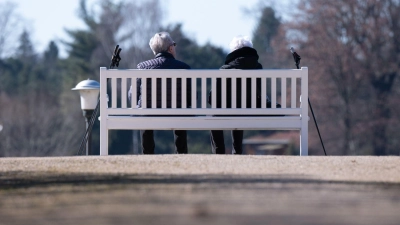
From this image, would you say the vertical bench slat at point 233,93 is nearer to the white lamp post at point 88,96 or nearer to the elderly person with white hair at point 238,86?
the elderly person with white hair at point 238,86

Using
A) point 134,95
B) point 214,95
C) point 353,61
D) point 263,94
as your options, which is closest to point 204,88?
point 214,95

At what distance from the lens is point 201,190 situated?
24.8 feet

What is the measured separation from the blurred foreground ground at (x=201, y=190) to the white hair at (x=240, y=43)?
2193 mm

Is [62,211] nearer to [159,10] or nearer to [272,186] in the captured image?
[272,186]

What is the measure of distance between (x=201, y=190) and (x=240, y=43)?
5.30 m

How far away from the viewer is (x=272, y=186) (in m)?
7.83

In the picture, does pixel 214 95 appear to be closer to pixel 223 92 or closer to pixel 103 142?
pixel 223 92

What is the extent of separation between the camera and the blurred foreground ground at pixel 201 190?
6.25 m

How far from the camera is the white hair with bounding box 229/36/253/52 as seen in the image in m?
12.6

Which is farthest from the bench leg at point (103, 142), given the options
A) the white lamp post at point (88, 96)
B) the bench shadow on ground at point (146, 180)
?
the white lamp post at point (88, 96)

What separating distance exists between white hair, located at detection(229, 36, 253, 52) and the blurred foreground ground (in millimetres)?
2193

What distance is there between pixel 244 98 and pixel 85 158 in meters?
2.19

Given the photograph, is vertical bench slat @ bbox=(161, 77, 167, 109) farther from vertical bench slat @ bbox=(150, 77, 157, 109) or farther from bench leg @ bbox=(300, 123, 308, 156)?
bench leg @ bbox=(300, 123, 308, 156)

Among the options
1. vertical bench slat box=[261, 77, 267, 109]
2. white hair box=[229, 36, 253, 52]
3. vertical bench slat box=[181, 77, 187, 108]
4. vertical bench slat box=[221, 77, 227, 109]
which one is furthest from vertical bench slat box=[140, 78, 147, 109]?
vertical bench slat box=[261, 77, 267, 109]
